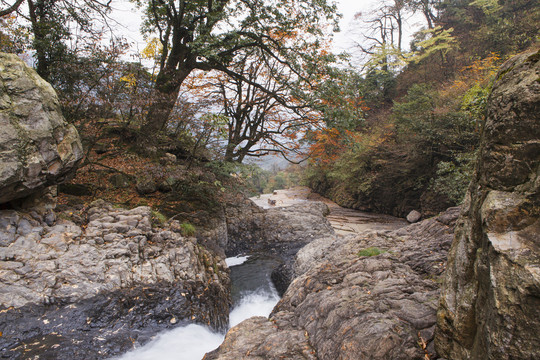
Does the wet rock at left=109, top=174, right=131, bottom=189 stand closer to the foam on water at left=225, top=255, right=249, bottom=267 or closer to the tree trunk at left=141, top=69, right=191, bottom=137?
Result: the tree trunk at left=141, top=69, right=191, bottom=137

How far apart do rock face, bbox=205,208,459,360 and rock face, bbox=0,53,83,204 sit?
14.1 feet

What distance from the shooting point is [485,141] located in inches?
85.0

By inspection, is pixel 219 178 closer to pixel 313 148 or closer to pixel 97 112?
pixel 97 112

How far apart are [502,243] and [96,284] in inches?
220

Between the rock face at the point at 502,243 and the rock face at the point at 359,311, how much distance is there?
0.79 metres

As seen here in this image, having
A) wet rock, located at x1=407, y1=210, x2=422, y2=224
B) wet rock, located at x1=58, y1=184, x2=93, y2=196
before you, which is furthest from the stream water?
wet rock, located at x1=407, y1=210, x2=422, y2=224

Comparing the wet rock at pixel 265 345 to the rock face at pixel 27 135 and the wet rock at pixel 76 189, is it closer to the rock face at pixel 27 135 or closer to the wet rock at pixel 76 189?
the rock face at pixel 27 135

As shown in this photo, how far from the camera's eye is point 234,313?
6113 millimetres

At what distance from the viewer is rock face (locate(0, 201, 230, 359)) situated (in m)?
3.92

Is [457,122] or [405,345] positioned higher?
[457,122]

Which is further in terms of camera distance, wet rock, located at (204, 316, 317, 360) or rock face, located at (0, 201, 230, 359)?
rock face, located at (0, 201, 230, 359)

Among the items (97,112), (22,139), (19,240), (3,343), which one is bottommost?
(3,343)

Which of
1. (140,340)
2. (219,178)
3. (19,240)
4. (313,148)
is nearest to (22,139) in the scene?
(19,240)

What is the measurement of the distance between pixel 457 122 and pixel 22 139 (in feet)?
43.7
